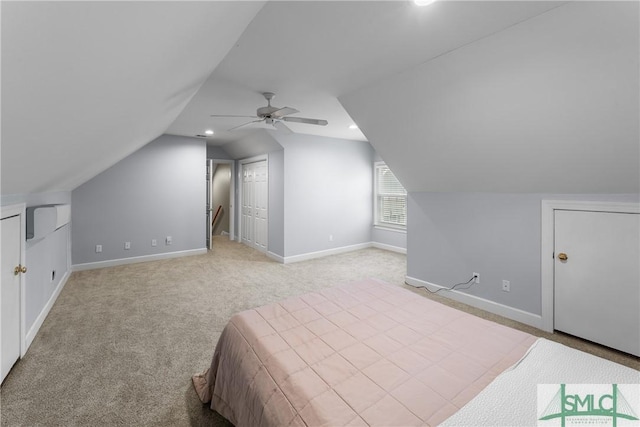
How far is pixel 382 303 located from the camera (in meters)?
2.04

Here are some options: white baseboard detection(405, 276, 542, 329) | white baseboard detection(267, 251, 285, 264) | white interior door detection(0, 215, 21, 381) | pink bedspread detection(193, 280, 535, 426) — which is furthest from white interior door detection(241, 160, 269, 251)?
pink bedspread detection(193, 280, 535, 426)

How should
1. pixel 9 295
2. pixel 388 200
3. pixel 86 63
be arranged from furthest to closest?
pixel 388 200 < pixel 9 295 < pixel 86 63

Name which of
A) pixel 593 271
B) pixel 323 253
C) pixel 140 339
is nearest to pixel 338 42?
pixel 593 271

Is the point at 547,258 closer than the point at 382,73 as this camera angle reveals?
No

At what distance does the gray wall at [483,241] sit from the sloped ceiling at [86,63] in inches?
115

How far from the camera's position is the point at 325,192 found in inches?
228

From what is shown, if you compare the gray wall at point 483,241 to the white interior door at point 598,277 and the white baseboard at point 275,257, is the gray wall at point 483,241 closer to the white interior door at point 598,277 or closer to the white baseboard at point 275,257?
the white interior door at point 598,277

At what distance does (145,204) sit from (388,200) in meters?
4.84

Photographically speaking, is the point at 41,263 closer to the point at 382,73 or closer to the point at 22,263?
the point at 22,263

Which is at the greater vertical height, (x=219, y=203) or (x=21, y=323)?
(x=219, y=203)

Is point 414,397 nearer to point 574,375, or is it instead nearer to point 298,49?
point 574,375

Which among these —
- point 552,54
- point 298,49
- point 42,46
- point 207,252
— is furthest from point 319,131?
point 42,46

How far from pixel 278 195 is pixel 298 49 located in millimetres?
3420

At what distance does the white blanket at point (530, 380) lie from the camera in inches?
39.8
